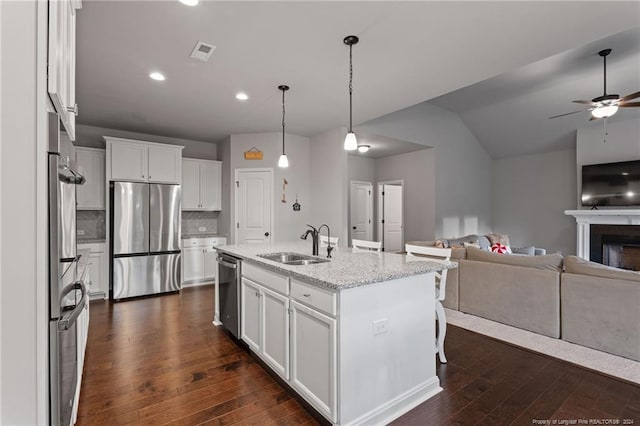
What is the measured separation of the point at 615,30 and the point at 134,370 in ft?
16.0

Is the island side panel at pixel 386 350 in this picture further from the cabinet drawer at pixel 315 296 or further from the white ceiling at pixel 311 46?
the white ceiling at pixel 311 46

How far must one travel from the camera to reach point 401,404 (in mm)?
2064

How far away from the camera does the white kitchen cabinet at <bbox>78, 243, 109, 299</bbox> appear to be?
4.72 m

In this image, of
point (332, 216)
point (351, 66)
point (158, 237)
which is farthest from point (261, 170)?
point (351, 66)

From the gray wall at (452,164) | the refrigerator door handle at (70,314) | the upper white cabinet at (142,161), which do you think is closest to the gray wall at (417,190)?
the gray wall at (452,164)

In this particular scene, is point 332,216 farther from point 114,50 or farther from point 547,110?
point 547,110

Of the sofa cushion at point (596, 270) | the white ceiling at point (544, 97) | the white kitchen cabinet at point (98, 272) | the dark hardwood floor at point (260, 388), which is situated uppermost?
the white ceiling at point (544, 97)

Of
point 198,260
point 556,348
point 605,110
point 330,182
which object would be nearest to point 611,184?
point 605,110

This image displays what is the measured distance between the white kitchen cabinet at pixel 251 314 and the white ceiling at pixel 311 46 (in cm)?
213

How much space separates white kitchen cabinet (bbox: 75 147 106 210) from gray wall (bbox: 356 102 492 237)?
4636 mm

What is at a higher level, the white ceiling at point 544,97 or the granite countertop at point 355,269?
the white ceiling at point 544,97

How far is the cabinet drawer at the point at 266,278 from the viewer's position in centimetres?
228

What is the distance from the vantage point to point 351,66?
9.82 ft

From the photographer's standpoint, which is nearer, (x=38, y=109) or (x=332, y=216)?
(x=38, y=109)
